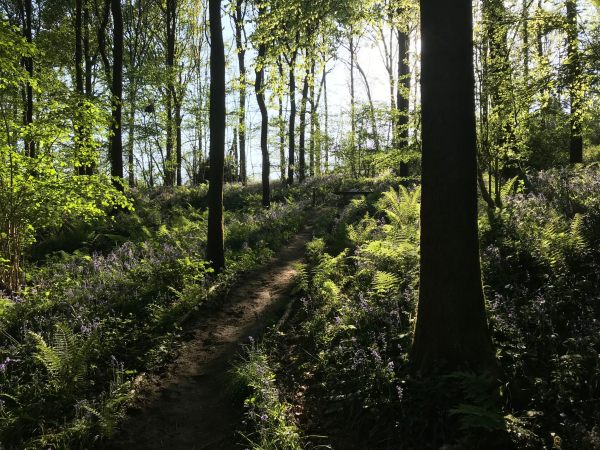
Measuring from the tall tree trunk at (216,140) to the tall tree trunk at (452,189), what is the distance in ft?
21.7

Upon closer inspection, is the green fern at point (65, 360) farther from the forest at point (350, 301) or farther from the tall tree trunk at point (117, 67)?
the tall tree trunk at point (117, 67)

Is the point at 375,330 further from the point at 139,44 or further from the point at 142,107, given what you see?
the point at 139,44

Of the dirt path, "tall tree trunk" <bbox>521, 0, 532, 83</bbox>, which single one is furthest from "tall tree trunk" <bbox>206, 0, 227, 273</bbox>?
"tall tree trunk" <bbox>521, 0, 532, 83</bbox>

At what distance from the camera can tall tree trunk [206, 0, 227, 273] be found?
1009cm

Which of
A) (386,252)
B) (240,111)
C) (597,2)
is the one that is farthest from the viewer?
(240,111)

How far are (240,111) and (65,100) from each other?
12.8 m

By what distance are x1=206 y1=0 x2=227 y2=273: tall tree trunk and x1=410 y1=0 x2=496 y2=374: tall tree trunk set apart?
21.7 feet

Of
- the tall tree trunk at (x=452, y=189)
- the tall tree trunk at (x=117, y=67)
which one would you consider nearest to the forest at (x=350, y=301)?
the tall tree trunk at (x=452, y=189)

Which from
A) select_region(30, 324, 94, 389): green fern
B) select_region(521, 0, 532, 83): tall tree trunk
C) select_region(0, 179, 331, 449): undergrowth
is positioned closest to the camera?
select_region(0, 179, 331, 449): undergrowth

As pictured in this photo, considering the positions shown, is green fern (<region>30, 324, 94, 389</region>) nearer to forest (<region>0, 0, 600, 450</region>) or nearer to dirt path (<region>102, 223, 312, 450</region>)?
forest (<region>0, 0, 600, 450</region>)

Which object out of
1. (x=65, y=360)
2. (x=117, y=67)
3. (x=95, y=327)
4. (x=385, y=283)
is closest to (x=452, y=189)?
(x=385, y=283)

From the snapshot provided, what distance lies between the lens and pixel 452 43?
430cm

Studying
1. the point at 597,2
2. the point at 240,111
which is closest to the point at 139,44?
the point at 240,111

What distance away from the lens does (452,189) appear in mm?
4367
